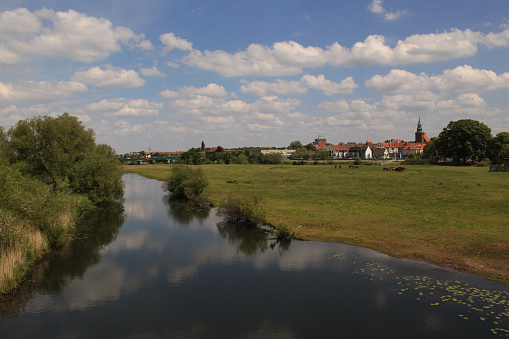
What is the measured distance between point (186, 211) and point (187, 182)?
8.14 m

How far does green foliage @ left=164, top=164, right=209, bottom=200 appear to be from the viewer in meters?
51.7

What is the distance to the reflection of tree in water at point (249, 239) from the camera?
86.5 ft

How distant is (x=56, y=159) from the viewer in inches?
1818

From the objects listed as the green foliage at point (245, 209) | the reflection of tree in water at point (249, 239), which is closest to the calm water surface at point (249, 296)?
the reflection of tree in water at point (249, 239)

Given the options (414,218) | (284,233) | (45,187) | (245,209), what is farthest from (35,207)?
(414,218)

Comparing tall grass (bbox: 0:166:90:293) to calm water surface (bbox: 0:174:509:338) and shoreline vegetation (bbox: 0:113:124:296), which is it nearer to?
shoreline vegetation (bbox: 0:113:124:296)

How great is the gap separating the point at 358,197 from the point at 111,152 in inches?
2100

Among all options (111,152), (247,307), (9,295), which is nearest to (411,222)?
(247,307)

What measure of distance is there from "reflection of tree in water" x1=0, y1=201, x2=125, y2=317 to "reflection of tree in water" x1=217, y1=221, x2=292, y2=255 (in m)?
10.7

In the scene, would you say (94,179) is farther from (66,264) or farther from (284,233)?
(284,233)

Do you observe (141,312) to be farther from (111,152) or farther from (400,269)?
(111,152)

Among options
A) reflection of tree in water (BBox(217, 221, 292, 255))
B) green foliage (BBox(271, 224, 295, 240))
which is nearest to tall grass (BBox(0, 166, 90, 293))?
reflection of tree in water (BBox(217, 221, 292, 255))

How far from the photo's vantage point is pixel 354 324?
15.0 m

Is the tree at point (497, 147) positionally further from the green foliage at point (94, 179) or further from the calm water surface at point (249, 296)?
the green foliage at point (94, 179)
